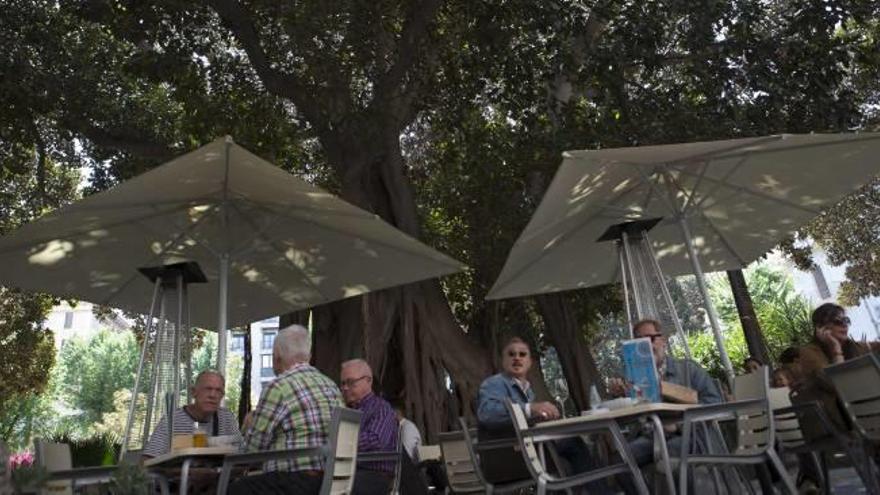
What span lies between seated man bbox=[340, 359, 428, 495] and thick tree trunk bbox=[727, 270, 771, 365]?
7067mm

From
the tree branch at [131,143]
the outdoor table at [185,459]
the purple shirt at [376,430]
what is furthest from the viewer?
the tree branch at [131,143]

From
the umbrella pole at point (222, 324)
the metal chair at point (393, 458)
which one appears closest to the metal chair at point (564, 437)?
the metal chair at point (393, 458)

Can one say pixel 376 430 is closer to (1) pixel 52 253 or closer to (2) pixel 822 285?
(1) pixel 52 253

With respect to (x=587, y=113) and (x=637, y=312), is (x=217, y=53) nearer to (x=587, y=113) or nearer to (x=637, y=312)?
(x=587, y=113)

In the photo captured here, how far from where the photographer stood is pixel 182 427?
5016mm

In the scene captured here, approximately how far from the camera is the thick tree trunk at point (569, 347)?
32.6ft

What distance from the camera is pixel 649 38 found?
27.8ft

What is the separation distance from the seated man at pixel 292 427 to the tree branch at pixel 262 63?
5.32 meters

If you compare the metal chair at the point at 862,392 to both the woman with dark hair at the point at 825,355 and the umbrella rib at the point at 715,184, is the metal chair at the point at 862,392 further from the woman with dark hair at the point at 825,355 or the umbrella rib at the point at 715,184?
the umbrella rib at the point at 715,184

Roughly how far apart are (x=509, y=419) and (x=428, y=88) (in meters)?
5.84

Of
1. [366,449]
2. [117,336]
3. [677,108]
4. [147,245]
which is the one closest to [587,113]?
[677,108]

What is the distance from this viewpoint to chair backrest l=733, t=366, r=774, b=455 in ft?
12.4

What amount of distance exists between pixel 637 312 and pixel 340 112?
3.69m

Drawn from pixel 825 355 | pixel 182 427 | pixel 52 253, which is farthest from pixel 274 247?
pixel 825 355
